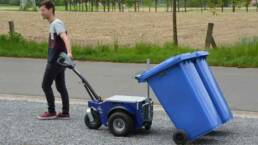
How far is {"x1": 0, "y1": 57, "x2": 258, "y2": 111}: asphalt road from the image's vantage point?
11219 millimetres

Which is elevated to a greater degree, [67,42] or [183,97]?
[67,42]

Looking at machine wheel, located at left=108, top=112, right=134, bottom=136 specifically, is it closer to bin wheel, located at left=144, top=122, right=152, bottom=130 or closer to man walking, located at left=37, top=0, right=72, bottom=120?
bin wheel, located at left=144, top=122, right=152, bottom=130

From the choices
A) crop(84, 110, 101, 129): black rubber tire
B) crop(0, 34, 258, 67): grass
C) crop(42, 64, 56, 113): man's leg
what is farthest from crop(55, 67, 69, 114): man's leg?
crop(0, 34, 258, 67): grass

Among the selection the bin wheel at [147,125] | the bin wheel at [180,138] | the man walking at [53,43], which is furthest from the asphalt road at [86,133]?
the man walking at [53,43]

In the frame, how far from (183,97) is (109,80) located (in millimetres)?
5805

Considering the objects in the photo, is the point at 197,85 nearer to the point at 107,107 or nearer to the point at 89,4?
the point at 107,107

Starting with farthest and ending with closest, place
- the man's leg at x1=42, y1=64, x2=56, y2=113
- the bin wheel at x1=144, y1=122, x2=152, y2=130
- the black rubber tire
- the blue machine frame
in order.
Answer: the man's leg at x1=42, y1=64, x2=56, y2=113, the black rubber tire, the bin wheel at x1=144, y1=122, x2=152, y2=130, the blue machine frame

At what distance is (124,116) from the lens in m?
7.70

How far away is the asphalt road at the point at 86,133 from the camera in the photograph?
7484mm

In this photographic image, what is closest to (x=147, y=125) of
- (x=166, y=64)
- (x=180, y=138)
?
(x=180, y=138)

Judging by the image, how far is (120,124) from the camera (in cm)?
778

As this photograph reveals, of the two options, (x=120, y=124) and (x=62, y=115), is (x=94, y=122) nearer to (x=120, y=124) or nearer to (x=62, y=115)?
(x=120, y=124)

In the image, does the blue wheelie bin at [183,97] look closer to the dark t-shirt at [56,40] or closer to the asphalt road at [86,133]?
the asphalt road at [86,133]

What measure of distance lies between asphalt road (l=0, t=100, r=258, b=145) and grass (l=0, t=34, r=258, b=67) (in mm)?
6392
